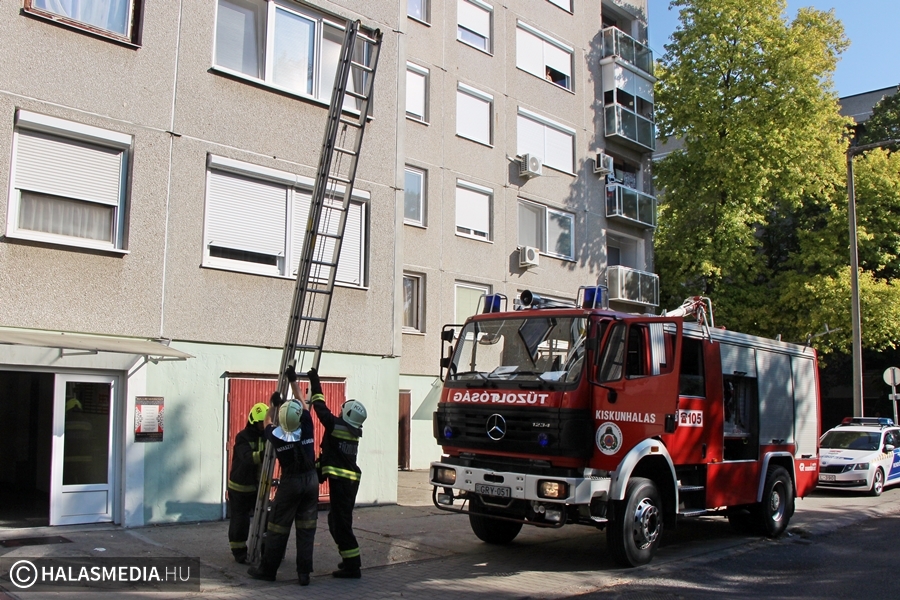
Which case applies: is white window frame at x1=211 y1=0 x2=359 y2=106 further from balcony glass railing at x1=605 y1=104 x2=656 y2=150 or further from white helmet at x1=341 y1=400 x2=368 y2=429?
balcony glass railing at x1=605 y1=104 x2=656 y2=150

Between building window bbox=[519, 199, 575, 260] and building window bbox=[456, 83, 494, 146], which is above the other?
building window bbox=[456, 83, 494, 146]

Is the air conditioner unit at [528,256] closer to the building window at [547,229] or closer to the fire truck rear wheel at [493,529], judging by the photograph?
the building window at [547,229]

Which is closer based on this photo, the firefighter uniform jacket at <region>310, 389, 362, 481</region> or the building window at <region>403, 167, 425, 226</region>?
the firefighter uniform jacket at <region>310, 389, 362, 481</region>

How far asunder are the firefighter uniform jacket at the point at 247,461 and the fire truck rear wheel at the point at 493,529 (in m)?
2.84

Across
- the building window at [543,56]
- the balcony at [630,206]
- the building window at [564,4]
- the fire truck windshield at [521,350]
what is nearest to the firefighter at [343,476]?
the fire truck windshield at [521,350]

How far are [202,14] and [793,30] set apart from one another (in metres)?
21.0

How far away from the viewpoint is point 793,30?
2602 cm

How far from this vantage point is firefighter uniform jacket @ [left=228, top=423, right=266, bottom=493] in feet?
27.3

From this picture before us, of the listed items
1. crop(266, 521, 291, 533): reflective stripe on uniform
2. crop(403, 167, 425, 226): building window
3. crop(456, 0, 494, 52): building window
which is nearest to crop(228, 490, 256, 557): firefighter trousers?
crop(266, 521, 291, 533): reflective stripe on uniform

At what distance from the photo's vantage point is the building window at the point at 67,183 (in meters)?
9.69

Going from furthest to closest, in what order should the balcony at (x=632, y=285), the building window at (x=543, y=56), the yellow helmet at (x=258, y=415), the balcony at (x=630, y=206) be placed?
the balcony at (x=630, y=206) → the balcony at (x=632, y=285) → the building window at (x=543, y=56) → the yellow helmet at (x=258, y=415)

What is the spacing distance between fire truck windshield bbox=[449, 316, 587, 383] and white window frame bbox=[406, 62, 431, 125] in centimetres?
1171

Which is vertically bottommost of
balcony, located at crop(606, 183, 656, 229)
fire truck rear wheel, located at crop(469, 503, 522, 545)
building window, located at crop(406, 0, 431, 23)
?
fire truck rear wheel, located at crop(469, 503, 522, 545)

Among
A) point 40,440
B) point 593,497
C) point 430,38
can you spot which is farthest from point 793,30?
point 40,440
